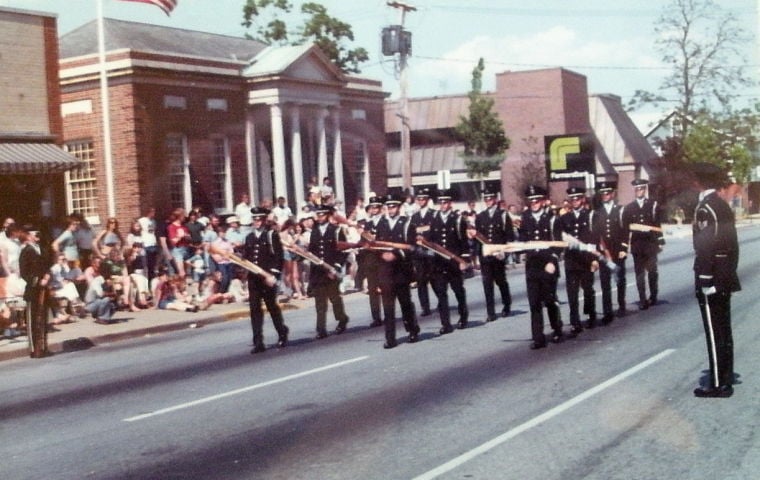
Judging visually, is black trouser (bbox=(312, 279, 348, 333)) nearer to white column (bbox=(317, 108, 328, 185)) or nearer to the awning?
the awning

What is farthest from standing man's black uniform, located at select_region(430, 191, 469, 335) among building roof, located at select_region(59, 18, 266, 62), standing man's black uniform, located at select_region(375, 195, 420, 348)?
building roof, located at select_region(59, 18, 266, 62)

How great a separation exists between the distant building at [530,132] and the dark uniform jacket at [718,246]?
45106 mm

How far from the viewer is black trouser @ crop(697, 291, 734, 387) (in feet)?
30.1

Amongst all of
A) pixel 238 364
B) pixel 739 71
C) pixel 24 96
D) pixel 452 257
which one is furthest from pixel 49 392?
pixel 739 71

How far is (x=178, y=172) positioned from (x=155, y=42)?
403 cm

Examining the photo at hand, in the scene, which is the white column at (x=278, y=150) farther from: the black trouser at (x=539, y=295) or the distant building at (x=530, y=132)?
the distant building at (x=530, y=132)

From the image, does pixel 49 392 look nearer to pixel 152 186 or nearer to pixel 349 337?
pixel 349 337

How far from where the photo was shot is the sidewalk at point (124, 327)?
16344 millimetres

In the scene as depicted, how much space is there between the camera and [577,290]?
1422 centimetres

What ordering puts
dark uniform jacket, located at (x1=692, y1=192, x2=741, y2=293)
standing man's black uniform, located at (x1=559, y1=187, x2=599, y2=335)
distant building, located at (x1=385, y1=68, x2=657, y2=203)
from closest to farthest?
1. dark uniform jacket, located at (x1=692, y1=192, x2=741, y2=293)
2. standing man's black uniform, located at (x1=559, y1=187, x2=599, y2=335)
3. distant building, located at (x1=385, y1=68, x2=657, y2=203)

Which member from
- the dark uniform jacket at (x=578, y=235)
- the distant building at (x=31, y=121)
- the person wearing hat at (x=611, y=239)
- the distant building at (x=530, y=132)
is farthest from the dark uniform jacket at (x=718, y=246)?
the distant building at (x=530, y=132)

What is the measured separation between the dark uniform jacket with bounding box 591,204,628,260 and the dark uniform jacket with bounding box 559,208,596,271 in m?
1.28

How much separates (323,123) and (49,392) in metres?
25.1

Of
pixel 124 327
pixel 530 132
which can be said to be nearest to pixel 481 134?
pixel 530 132
